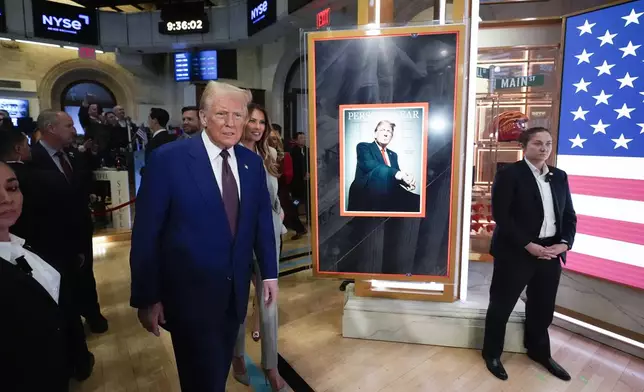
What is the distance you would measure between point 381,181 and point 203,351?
5.26ft

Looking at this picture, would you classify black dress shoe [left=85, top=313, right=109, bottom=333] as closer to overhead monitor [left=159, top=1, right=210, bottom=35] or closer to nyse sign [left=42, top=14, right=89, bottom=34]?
overhead monitor [left=159, top=1, right=210, bottom=35]

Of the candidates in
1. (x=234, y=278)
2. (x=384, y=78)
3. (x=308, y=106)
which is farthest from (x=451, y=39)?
(x=234, y=278)

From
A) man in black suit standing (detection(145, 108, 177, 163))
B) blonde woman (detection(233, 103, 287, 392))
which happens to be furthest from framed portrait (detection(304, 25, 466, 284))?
man in black suit standing (detection(145, 108, 177, 163))

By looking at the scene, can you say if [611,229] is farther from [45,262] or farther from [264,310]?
A: [45,262]

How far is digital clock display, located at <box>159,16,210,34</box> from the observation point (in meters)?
8.85

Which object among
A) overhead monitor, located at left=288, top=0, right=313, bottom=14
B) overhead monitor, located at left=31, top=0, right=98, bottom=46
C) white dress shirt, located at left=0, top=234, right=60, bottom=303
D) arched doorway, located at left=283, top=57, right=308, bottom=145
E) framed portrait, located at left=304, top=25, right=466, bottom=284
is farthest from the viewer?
arched doorway, located at left=283, top=57, right=308, bottom=145

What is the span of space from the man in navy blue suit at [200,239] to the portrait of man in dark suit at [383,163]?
1157mm

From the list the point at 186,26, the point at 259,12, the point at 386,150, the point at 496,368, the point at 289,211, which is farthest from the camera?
the point at 186,26

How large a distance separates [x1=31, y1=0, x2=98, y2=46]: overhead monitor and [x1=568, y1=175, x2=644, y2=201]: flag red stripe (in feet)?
32.6

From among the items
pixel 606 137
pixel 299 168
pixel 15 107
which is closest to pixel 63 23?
pixel 15 107

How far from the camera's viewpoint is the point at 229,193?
1.58 meters

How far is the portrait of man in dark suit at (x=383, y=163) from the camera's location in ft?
8.64

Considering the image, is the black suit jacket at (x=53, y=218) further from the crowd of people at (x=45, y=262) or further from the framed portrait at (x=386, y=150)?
the framed portrait at (x=386, y=150)

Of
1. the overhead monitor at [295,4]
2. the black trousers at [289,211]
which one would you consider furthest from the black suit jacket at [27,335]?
the overhead monitor at [295,4]
